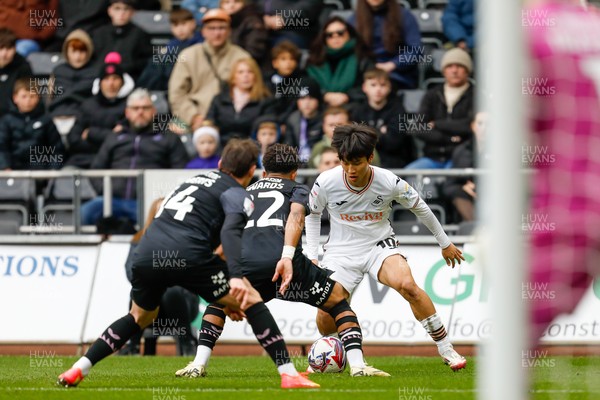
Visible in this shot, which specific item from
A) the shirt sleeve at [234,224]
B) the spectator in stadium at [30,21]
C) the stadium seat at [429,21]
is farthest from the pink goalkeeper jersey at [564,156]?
the spectator in stadium at [30,21]

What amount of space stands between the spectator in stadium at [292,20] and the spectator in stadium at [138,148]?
87.5 inches

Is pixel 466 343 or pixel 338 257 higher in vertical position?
pixel 338 257

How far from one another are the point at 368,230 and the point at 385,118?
4.60 metres

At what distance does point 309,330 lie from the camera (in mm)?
13156

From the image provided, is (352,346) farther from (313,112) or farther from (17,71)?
(17,71)

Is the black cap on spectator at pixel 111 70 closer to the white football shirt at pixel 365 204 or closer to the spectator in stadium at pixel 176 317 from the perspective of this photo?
the spectator in stadium at pixel 176 317

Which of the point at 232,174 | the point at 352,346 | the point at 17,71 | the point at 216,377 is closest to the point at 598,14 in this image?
the point at 232,174

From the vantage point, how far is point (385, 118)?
14648 millimetres

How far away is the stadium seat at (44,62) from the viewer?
57.1 ft

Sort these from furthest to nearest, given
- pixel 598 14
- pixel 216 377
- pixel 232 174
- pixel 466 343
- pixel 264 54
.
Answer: pixel 264 54, pixel 466 343, pixel 216 377, pixel 232 174, pixel 598 14

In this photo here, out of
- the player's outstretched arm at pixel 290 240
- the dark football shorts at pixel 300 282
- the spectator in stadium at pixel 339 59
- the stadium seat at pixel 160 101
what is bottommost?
the dark football shorts at pixel 300 282

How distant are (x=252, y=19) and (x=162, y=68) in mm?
1410

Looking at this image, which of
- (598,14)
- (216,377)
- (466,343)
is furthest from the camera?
(466,343)

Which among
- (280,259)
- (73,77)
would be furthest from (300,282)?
(73,77)
